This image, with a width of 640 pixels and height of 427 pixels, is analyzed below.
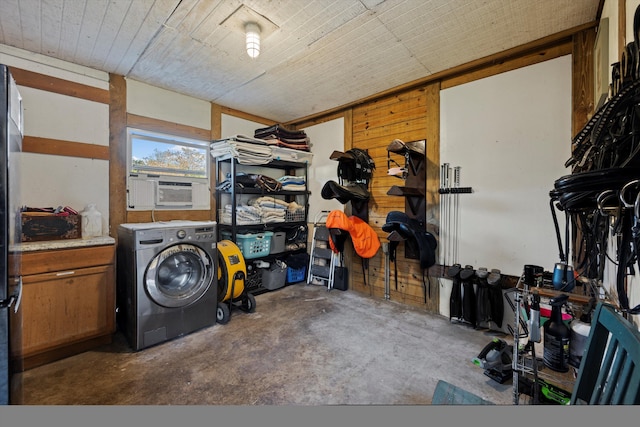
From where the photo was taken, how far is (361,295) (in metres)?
3.44

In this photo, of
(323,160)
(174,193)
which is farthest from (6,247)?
(323,160)

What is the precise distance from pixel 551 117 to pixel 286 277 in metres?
3.34

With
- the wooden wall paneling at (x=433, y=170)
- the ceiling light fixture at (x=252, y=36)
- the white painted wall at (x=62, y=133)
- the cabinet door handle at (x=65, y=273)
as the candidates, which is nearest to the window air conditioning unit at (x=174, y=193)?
the white painted wall at (x=62, y=133)

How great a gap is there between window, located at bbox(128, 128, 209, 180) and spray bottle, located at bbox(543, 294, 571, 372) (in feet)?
11.7

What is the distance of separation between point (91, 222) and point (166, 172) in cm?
94

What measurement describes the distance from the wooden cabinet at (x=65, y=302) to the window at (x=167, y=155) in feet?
3.93

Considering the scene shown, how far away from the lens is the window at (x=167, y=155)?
2922 mm

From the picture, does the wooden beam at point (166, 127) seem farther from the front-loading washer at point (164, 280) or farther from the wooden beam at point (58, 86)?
the front-loading washer at point (164, 280)

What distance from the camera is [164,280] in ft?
7.84

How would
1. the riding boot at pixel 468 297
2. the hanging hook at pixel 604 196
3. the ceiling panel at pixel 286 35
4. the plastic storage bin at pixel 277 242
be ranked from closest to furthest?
1. the hanging hook at pixel 604 196
2. the ceiling panel at pixel 286 35
3. the riding boot at pixel 468 297
4. the plastic storage bin at pixel 277 242

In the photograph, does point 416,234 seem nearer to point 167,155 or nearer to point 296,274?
point 296,274

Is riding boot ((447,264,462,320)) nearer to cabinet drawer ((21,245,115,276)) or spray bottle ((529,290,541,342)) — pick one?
spray bottle ((529,290,541,342))

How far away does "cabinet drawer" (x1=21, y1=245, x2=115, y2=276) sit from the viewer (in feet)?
5.98

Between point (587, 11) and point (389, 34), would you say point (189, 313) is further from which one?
point (587, 11)
